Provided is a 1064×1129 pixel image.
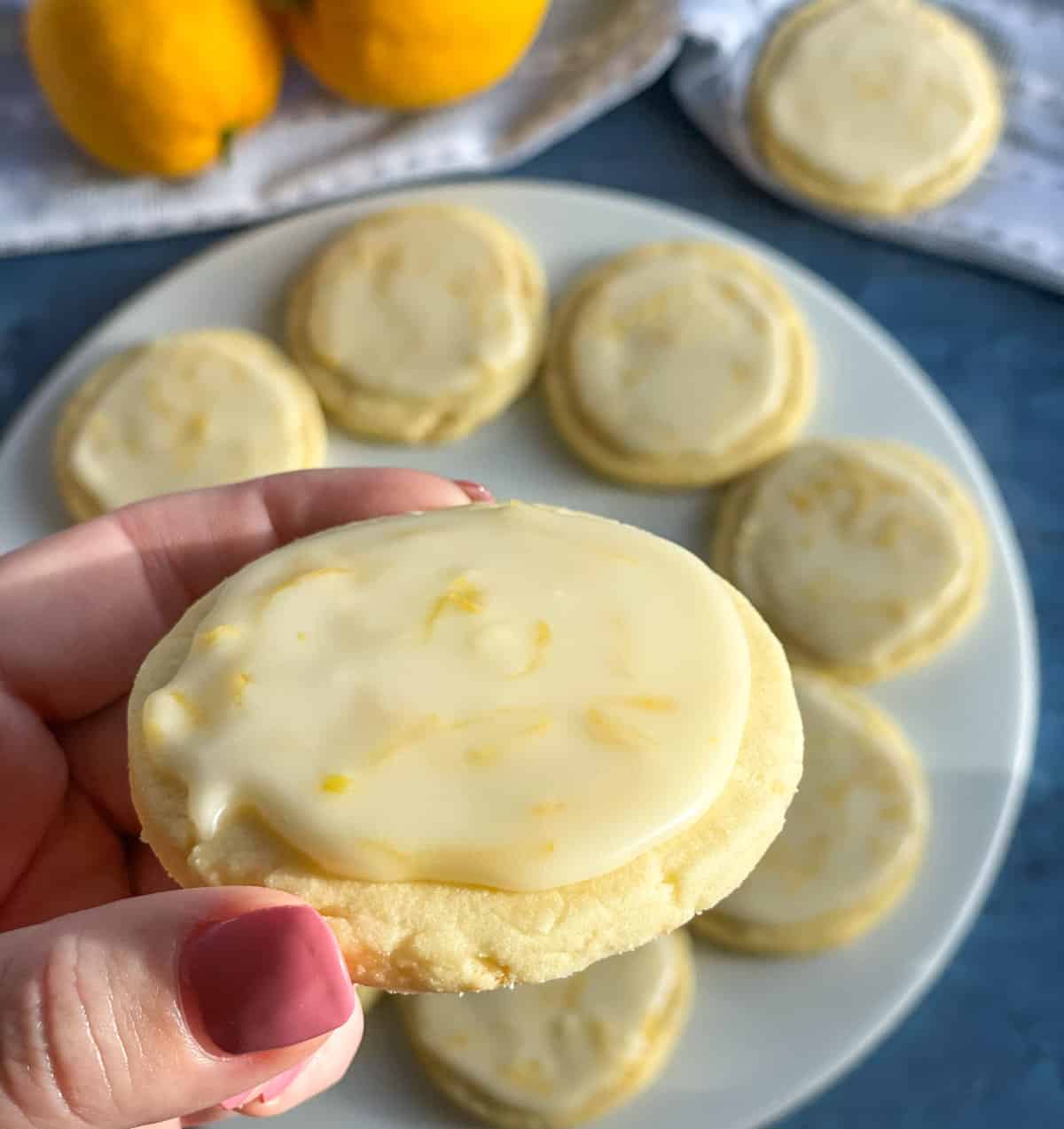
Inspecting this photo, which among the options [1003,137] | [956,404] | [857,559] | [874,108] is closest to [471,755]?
[857,559]

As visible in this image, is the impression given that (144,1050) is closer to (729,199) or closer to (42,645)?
(42,645)

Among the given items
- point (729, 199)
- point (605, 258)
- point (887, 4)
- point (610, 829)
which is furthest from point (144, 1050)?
point (887, 4)

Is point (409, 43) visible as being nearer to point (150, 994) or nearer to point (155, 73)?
point (155, 73)

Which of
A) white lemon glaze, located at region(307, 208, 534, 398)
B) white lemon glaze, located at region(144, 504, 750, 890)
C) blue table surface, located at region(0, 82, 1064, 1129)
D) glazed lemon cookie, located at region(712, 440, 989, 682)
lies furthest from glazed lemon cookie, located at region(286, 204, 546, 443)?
white lemon glaze, located at region(144, 504, 750, 890)

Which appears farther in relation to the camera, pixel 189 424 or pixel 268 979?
pixel 189 424

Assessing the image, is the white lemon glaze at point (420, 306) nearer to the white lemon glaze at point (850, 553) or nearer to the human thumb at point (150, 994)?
the white lemon glaze at point (850, 553)

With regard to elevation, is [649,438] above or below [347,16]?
below

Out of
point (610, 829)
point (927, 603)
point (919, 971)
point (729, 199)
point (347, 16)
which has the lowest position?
point (919, 971)
